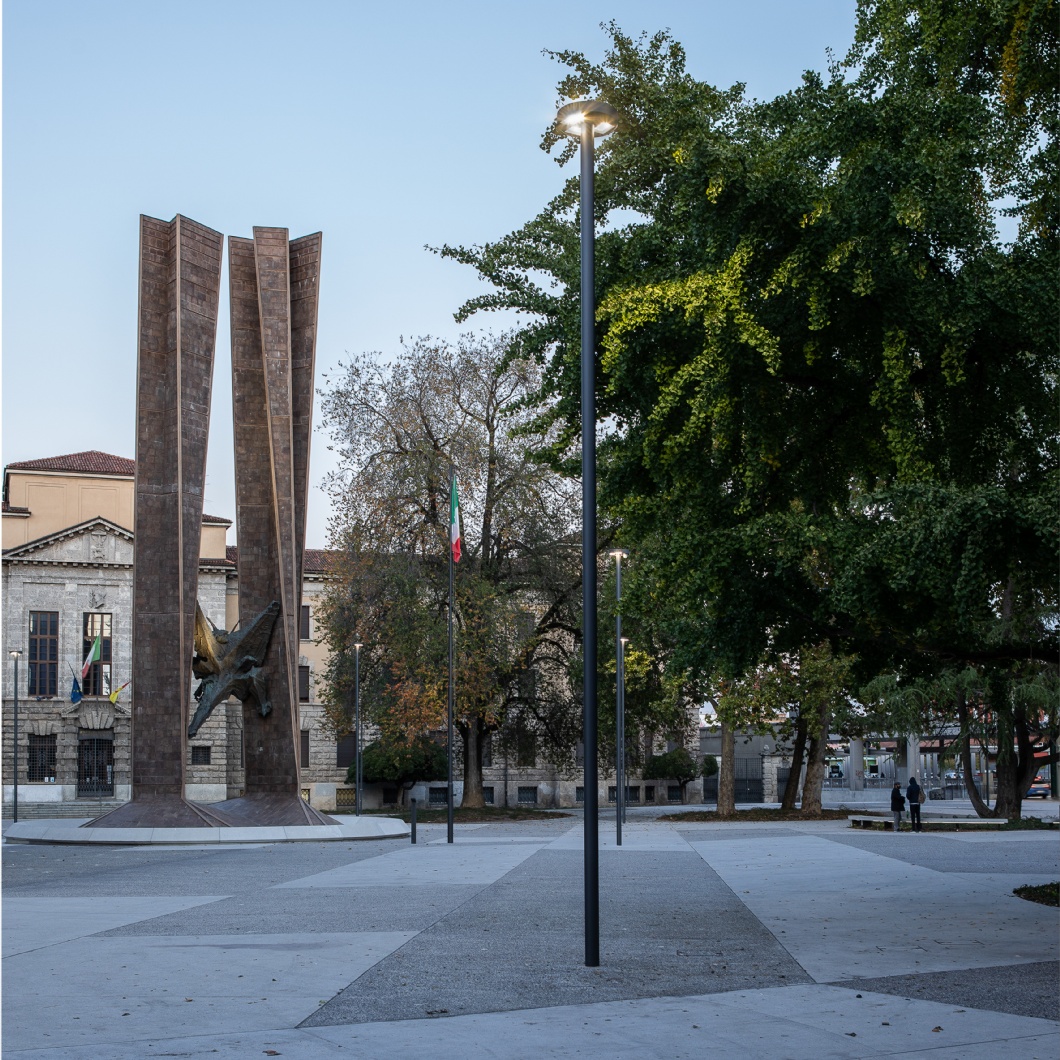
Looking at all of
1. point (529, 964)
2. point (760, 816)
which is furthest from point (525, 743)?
point (529, 964)

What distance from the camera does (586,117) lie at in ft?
34.8

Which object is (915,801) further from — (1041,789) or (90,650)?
(1041,789)

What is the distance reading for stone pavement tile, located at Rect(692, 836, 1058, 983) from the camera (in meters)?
10.4

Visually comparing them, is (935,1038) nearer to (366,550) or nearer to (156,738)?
(156,738)

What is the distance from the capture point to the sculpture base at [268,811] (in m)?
32.4

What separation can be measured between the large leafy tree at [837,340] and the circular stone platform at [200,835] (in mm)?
18326

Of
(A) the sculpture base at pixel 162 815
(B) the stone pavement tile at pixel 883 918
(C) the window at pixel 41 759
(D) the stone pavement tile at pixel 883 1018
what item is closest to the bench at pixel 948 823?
(B) the stone pavement tile at pixel 883 918

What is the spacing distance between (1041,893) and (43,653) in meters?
59.4

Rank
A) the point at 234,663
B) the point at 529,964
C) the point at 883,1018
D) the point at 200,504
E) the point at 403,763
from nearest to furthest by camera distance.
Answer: the point at 883,1018 < the point at 529,964 < the point at 200,504 < the point at 234,663 < the point at 403,763

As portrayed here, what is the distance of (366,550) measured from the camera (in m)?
44.6

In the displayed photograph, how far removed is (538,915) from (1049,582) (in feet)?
20.7

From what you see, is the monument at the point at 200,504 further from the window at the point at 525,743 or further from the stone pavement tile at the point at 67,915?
the window at the point at 525,743

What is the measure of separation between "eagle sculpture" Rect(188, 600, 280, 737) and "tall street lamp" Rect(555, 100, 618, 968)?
78.1ft

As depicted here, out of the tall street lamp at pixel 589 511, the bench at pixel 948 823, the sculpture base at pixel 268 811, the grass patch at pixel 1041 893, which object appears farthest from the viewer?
the bench at pixel 948 823
